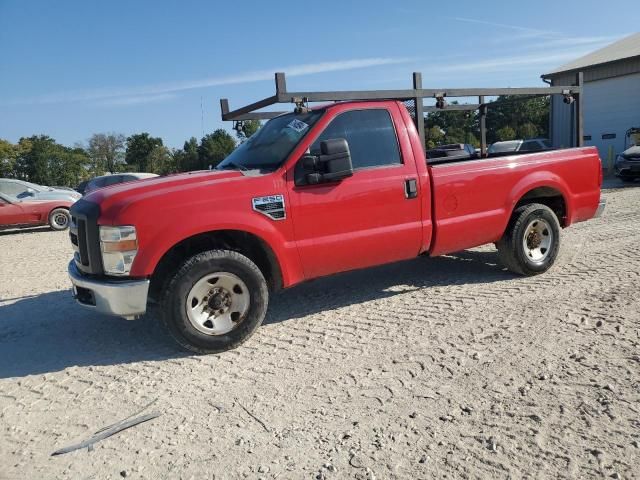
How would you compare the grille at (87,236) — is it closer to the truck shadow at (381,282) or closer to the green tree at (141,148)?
the truck shadow at (381,282)

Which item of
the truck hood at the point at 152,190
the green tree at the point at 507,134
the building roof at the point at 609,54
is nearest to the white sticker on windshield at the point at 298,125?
the truck hood at the point at 152,190

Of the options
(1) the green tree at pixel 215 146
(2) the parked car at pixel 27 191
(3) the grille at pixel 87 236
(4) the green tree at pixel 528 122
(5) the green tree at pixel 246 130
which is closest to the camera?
(3) the grille at pixel 87 236

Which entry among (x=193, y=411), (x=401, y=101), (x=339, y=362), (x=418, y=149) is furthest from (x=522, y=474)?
(x=401, y=101)

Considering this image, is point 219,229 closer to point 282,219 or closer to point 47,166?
point 282,219

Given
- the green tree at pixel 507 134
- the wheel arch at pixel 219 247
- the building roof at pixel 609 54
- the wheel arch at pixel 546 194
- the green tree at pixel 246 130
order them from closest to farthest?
the wheel arch at pixel 219 247, the wheel arch at pixel 546 194, the green tree at pixel 246 130, the building roof at pixel 609 54, the green tree at pixel 507 134

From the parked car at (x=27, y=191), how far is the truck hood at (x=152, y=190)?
1111 centimetres

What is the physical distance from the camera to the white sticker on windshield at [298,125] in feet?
15.7

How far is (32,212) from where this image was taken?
45.3 ft

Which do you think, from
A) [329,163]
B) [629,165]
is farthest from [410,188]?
[629,165]

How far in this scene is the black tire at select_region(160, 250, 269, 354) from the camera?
406cm

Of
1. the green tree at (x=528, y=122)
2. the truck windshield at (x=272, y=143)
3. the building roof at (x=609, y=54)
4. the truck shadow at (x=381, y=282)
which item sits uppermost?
the building roof at (x=609, y=54)

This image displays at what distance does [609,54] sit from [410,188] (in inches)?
1103

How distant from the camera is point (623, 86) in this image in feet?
82.4

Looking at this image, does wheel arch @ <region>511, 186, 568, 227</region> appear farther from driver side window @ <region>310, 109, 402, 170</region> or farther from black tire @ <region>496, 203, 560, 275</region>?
driver side window @ <region>310, 109, 402, 170</region>
